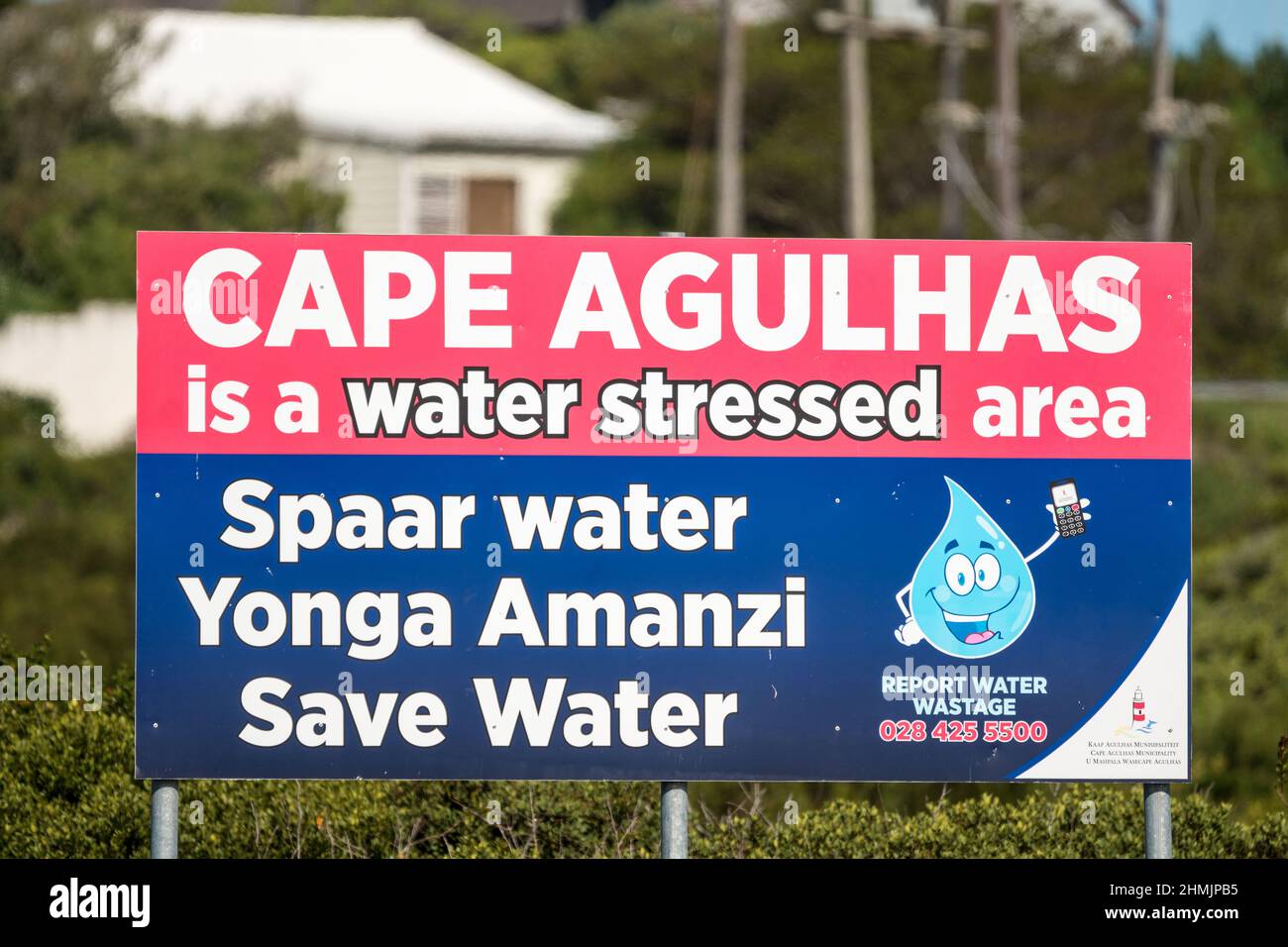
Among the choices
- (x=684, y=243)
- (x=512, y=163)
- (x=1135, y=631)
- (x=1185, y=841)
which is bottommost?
(x=1185, y=841)

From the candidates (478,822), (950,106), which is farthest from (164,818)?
(950,106)

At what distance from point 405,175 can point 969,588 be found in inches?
1168

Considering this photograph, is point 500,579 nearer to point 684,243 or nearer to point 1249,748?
point 684,243

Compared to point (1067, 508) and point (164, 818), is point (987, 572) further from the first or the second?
point (164, 818)

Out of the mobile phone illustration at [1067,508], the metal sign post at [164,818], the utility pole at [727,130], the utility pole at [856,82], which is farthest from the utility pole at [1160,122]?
the metal sign post at [164,818]

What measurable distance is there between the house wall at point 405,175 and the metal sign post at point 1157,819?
27.2 m

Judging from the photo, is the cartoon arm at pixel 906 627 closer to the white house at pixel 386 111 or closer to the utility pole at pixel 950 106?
the utility pole at pixel 950 106

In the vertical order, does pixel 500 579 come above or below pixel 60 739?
above

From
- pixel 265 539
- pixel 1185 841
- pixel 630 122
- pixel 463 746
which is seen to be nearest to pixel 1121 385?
pixel 1185 841

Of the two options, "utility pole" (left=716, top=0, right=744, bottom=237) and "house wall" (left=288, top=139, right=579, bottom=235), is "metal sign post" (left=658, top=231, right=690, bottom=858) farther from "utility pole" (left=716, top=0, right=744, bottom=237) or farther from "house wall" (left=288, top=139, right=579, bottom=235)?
"house wall" (left=288, top=139, right=579, bottom=235)

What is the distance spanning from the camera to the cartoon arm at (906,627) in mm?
→ 6602

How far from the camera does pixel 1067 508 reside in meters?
6.65

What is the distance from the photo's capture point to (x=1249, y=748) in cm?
1473
